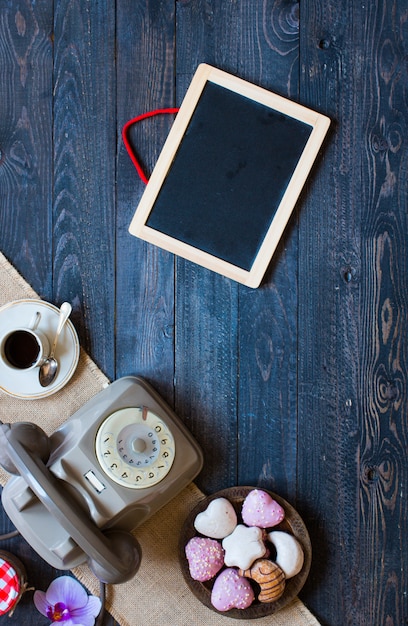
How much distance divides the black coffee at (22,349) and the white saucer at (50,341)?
16mm

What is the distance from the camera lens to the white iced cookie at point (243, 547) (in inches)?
39.4

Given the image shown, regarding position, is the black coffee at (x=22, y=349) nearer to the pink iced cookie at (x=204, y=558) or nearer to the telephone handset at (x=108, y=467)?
the telephone handset at (x=108, y=467)

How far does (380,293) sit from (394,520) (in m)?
0.37

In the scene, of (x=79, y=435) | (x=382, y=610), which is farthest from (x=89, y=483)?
(x=382, y=610)

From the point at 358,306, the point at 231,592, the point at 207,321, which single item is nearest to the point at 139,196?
the point at 207,321

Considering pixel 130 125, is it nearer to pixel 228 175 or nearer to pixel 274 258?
pixel 228 175

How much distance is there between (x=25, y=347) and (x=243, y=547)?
45 cm

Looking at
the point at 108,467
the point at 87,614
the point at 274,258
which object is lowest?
the point at 87,614

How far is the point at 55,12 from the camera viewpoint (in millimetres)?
1104

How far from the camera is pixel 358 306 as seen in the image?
110cm

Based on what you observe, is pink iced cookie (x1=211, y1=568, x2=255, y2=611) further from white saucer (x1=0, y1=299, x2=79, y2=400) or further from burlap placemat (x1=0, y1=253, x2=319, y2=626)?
white saucer (x1=0, y1=299, x2=79, y2=400)

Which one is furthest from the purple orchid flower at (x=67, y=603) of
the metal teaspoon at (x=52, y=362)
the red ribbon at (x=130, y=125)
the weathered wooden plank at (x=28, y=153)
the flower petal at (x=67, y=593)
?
the red ribbon at (x=130, y=125)

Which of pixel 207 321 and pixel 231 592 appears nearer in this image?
pixel 231 592

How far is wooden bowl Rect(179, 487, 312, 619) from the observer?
102 cm
